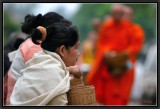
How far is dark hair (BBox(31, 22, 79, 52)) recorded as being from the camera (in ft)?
15.5

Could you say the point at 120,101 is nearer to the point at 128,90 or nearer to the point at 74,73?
the point at 128,90

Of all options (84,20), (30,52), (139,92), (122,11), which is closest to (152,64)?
(139,92)

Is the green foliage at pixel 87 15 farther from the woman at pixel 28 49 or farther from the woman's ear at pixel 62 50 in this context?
the woman's ear at pixel 62 50

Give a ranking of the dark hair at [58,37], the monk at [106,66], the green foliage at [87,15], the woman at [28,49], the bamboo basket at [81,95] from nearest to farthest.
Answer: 1. the bamboo basket at [81,95]
2. the dark hair at [58,37]
3. the woman at [28,49]
4. the monk at [106,66]
5. the green foliage at [87,15]

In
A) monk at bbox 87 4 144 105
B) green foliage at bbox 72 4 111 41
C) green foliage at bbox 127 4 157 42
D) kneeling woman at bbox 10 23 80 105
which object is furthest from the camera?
green foliage at bbox 127 4 157 42

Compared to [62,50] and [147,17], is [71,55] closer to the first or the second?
[62,50]

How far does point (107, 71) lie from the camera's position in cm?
1119

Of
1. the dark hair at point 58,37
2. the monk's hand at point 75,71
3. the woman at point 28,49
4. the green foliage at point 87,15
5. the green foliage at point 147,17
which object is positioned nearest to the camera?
the dark hair at point 58,37

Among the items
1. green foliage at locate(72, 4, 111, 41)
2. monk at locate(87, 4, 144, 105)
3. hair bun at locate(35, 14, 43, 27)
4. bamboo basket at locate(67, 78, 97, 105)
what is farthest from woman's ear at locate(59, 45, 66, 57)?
green foliage at locate(72, 4, 111, 41)

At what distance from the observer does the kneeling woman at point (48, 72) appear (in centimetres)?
447

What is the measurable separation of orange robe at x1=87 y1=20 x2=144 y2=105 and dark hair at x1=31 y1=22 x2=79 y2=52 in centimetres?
611

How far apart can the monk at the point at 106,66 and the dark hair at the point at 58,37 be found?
19.8ft

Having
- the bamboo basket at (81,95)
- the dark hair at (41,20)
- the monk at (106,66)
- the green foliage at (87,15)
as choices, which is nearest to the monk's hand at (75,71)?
the bamboo basket at (81,95)

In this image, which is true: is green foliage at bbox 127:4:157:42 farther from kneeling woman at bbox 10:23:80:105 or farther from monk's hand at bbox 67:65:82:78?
kneeling woman at bbox 10:23:80:105
